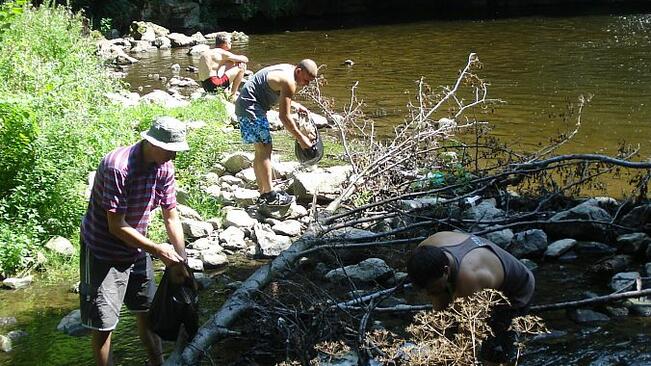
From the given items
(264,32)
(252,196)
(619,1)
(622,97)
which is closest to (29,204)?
(252,196)

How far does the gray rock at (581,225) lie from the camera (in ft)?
23.2

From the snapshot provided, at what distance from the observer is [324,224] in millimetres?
6926

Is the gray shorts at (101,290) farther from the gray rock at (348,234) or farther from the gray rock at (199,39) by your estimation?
the gray rock at (199,39)

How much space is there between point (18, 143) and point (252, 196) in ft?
7.96

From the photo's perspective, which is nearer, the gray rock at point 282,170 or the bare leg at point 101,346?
the bare leg at point 101,346

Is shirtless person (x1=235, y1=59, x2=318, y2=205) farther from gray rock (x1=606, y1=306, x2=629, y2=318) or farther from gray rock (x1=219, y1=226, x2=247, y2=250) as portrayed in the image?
gray rock (x1=606, y1=306, x2=629, y2=318)

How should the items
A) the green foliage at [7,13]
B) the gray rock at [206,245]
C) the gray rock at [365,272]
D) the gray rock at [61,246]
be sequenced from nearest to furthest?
the gray rock at [365,272], the gray rock at [61,246], the gray rock at [206,245], the green foliage at [7,13]

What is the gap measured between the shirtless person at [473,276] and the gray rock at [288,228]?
3352 mm

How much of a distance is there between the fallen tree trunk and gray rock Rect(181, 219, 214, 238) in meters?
1.68

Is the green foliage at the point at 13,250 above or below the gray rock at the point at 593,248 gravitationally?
above

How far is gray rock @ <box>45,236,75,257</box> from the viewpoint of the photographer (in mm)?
6977

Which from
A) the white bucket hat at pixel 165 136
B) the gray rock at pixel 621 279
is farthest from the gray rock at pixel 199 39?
the white bucket hat at pixel 165 136

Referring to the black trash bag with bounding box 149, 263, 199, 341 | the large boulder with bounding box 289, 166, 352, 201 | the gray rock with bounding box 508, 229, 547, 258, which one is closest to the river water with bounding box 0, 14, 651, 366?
the gray rock with bounding box 508, 229, 547, 258

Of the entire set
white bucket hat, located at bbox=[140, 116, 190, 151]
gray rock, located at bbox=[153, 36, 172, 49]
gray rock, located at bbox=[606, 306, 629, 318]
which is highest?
white bucket hat, located at bbox=[140, 116, 190, 151]
